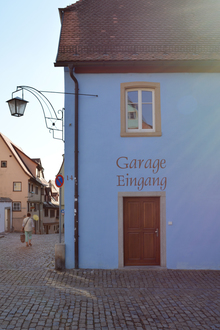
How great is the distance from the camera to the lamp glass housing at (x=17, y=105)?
9.66m

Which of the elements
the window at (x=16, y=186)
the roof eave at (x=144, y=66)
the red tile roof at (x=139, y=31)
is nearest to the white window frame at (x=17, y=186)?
the window at (x=16, y=186)

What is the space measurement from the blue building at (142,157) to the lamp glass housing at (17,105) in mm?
1342

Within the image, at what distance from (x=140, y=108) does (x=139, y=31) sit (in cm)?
317

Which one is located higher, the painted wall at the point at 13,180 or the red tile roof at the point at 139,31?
the red tile roof at the point at 139,31

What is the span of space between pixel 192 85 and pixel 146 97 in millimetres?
1483

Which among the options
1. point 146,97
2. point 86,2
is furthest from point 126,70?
point 86,2

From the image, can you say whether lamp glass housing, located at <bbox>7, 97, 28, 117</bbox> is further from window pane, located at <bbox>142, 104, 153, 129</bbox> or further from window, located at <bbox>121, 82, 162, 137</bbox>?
window pane, located at <bbox>142, 104, 153, 129</bbox>

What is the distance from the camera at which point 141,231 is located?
32.6 feet

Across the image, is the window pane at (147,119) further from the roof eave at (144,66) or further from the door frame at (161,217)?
the door frame at (161,217)

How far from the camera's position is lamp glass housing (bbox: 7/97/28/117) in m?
9.66

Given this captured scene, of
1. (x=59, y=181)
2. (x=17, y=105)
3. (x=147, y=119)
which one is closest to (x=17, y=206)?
(x=59, y=181)

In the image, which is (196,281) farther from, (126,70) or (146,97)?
(126,70)

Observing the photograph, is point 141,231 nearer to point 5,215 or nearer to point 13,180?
point 5,215

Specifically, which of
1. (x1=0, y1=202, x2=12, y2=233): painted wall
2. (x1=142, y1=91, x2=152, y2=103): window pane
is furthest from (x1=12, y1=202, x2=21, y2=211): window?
(x1=142, y1=91, x2=152, y2=103): window pane
